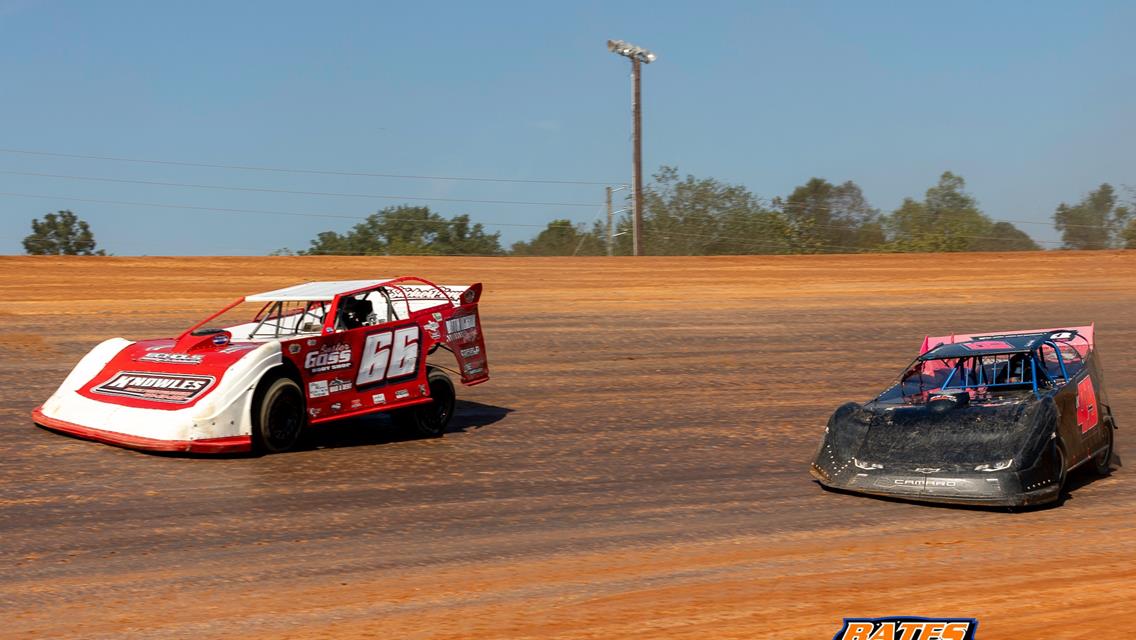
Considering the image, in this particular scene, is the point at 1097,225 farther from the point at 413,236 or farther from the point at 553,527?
the point at 553,527

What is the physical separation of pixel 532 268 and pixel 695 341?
9.60m

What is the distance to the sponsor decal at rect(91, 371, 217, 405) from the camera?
416 inches

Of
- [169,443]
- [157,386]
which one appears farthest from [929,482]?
[157,386]

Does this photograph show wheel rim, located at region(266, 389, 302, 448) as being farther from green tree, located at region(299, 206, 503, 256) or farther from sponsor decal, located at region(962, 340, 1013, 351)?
green tree, located at region(299, 206, 503, 256)

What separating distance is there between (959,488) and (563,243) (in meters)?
40.0

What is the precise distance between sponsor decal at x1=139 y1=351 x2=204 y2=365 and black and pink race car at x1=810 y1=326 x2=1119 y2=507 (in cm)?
557

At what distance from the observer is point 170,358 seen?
1102 centimetres

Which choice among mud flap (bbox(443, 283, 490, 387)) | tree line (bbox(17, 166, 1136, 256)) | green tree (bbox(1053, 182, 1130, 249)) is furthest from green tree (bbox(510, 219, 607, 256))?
mud flap (bbox(443, 283, 490, 387))

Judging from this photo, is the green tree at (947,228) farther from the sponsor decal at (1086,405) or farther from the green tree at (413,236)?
the sponsor decal at (1086,405)

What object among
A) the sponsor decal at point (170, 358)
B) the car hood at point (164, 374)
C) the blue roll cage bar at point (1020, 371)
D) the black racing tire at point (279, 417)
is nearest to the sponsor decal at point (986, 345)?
the blue roll cage bar at point (1020, 371)

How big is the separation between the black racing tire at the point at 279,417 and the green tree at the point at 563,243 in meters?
33.4

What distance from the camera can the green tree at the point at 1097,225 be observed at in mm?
42281

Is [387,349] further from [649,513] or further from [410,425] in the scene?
[649,513]

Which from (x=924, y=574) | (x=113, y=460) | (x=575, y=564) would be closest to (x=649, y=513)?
(x=575, y=564)
